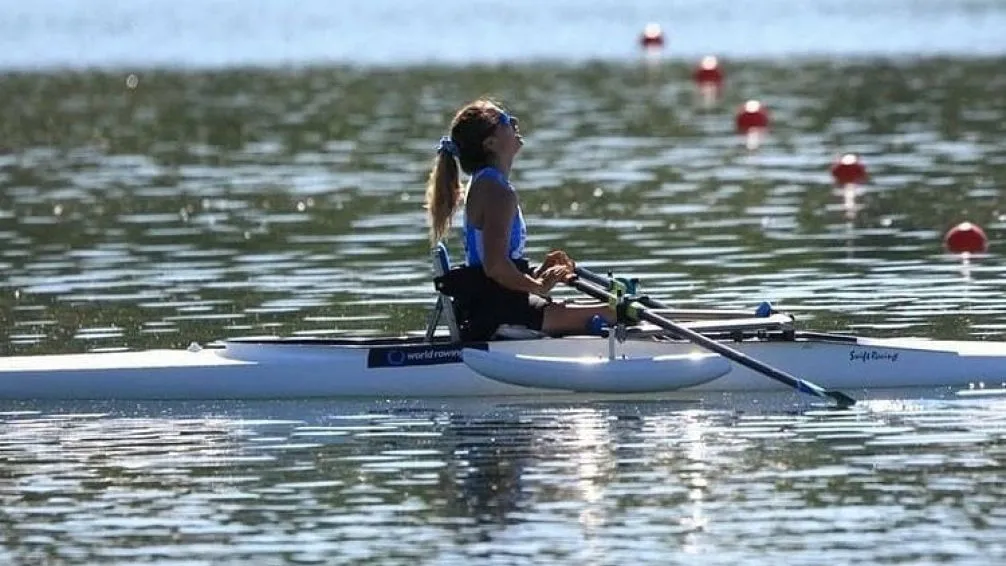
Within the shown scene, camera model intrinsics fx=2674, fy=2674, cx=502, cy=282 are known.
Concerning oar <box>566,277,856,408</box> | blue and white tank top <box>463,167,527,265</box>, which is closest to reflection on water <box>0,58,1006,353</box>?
oar <box>566,277,856,408</box>

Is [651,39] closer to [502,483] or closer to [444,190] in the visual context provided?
[444,190]

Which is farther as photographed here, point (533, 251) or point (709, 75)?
point (709, 75)

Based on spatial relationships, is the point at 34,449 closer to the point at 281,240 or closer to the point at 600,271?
the point at 600,271

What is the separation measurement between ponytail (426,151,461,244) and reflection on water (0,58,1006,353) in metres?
2.95

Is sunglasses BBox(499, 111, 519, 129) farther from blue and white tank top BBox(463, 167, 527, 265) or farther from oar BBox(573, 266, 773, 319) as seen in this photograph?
oar BBox(573, 266, 773, 319)

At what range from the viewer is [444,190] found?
14977 millimetres

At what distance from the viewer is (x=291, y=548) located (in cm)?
1120

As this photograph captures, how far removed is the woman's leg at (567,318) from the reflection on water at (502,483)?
486 mm

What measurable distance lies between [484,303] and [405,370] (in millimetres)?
587

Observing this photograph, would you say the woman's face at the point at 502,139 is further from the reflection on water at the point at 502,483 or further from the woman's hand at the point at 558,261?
the reflection on water at the point at 502,483

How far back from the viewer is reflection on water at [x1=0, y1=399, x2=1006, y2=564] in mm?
11141

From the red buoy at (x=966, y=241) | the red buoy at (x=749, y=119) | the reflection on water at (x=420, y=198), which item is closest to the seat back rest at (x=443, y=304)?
the reflection on water at (x=420, y=198)

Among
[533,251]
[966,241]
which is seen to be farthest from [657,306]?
[533,251]

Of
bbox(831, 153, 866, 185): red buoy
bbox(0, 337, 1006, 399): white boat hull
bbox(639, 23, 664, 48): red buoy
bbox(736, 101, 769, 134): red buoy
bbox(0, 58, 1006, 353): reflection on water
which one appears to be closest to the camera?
bbox(0, 337, 1006, 399): white boat hull
